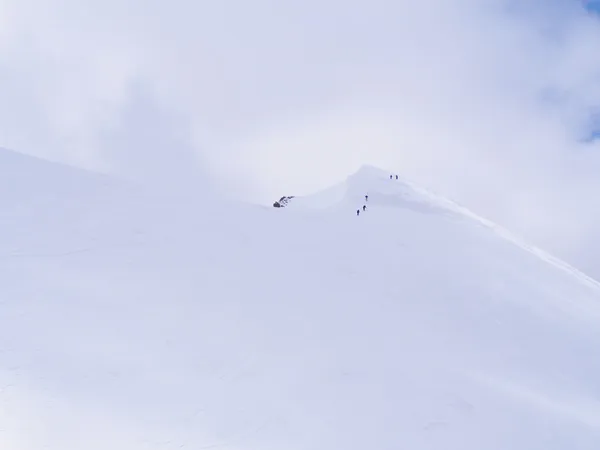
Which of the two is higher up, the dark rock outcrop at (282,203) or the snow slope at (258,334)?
the dark rock outcrop at (282,203)

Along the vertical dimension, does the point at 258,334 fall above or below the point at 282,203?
below

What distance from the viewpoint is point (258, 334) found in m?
14.5

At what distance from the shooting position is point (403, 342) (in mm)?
15516

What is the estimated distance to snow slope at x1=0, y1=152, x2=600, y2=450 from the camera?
35.9 feet

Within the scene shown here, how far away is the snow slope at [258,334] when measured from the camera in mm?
10938

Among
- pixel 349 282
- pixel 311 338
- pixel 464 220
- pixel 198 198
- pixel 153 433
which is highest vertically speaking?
pixel 464 220

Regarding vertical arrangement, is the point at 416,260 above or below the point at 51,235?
above

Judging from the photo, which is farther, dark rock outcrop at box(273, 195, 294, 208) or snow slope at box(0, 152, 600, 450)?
dark rock outcrop at box(273, 195, 294, 208)

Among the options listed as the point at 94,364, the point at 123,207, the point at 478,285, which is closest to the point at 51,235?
the point at 123,207

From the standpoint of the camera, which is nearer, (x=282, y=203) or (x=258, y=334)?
(x=258, y=334)

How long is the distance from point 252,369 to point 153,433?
10.3 ft

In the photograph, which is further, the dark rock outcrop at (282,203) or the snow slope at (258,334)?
the dark rock outcrop at (282,203)

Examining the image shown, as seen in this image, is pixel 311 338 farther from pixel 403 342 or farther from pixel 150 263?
pixel 150 263

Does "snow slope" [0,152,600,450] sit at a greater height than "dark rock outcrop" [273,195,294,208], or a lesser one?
lesser
